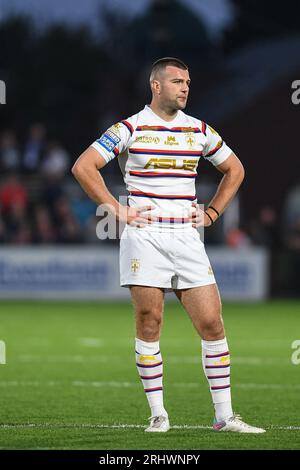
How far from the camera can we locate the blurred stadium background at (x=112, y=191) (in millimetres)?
14328

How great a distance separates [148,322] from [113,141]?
126 cm

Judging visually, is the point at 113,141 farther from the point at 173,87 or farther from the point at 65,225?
the point at 65,225

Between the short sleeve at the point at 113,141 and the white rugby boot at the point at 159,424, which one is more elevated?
the short sleeve at the point at 113,141

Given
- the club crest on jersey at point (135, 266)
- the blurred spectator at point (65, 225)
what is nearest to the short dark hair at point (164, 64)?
the club crest on jersey at point (135, 266)

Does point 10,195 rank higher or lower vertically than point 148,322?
higher

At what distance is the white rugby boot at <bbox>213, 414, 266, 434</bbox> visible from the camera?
9.17m

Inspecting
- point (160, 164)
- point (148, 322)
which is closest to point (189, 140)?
point (160, 164)

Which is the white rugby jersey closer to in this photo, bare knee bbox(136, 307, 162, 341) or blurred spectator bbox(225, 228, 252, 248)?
bare knee bbox(136, 307, 162, 341)

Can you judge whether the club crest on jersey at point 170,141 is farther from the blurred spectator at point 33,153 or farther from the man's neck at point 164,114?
the blurred spectator at point 33,153

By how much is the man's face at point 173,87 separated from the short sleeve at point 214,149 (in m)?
0.38

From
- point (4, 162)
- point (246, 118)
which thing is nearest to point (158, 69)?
point (4, 162)

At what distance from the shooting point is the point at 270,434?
29.8 ft

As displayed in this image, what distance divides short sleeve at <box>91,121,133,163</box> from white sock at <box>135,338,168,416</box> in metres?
1.30

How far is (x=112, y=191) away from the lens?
25.8m
